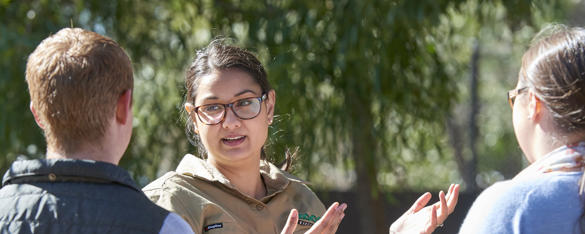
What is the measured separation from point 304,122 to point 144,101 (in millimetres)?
1052

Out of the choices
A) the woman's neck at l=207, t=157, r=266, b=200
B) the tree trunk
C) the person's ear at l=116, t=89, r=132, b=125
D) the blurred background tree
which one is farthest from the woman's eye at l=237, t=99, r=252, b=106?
the tree trunk

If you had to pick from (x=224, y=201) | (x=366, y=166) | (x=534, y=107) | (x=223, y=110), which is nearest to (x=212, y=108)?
(x=223, y=110)

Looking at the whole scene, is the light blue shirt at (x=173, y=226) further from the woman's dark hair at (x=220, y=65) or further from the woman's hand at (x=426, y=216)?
the woman's dark hair at (x=220, y=65)

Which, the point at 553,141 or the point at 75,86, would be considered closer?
the point at 75,86

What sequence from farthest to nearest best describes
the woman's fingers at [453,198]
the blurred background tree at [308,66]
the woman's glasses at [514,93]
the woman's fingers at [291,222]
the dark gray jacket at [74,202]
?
1. the blurred background tree at [308,66]
2. the woman's fingers at [453,198]
3. the woman's fingers at [291,222]
4. the woman's glasses at [514,93]
5. the dark gray jacket at [74,202]

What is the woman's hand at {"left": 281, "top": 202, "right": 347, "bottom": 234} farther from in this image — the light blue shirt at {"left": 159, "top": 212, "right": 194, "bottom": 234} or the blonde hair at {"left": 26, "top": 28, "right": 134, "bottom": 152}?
the blonde hair at {"left": 26, "top": 28, "right": 134, "bottom": 152}

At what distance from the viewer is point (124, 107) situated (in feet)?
4.75

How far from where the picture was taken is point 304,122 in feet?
14.5

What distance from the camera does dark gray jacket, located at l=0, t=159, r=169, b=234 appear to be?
1.35 metres

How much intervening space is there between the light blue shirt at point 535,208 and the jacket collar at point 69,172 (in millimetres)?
706

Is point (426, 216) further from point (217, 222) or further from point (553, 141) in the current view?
point (217, 222)

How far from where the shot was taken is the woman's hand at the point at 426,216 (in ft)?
5.98

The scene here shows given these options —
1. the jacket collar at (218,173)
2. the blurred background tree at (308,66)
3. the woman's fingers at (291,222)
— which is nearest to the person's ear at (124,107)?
the woman's fingers at (291,222)

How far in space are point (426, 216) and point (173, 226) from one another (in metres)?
0.73
